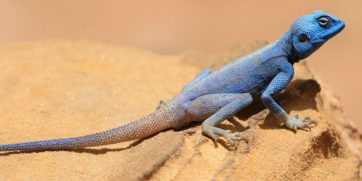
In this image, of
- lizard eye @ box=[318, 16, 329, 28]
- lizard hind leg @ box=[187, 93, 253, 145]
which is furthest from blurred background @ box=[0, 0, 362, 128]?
lizard hind leg @ box=[187, 93, 253, 145]

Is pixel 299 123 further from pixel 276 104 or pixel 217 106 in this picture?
pixel 217 106

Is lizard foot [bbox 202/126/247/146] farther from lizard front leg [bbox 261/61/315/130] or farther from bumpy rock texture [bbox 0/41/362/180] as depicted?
lizard front leg [bbox 261/61/315/130]

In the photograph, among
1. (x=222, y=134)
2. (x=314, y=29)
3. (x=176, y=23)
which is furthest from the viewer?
(x=176, y=23)

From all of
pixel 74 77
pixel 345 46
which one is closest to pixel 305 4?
pixel 345 46

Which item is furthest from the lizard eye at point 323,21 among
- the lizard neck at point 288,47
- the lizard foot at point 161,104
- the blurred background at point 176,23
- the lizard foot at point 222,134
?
the blurred background at point 176,23

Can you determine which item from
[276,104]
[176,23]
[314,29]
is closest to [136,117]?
[276,104]

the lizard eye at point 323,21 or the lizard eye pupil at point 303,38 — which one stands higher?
the lizard eye at point 323,21

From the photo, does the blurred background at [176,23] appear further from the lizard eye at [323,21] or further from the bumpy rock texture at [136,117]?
the lizard eye at [323,21]
